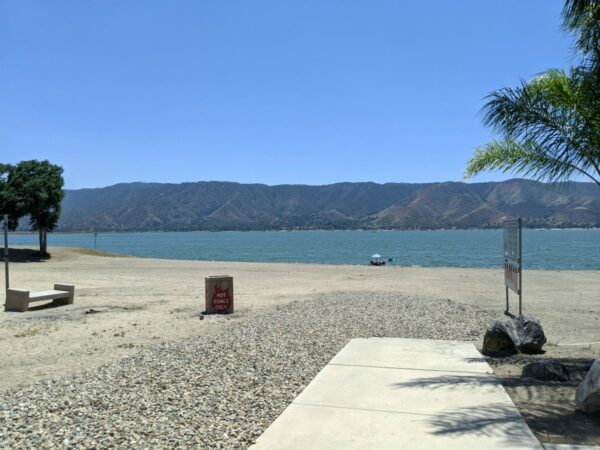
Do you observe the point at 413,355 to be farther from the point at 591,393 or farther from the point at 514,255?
the point at 514,255

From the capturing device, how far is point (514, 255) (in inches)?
405

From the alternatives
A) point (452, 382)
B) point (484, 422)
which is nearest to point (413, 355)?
point (452, 382)

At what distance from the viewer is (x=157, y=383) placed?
6.16 m

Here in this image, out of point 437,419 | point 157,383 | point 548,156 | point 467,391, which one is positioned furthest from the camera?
point 548,156

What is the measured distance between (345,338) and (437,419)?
4.30m

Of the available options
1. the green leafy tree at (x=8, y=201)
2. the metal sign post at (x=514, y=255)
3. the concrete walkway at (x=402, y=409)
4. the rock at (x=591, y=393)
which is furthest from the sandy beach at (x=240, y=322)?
the green leafy tree at (x=8, y=201)

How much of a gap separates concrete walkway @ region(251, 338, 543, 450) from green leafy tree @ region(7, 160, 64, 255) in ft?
118

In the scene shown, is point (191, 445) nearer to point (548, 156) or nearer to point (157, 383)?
point (157, 383)

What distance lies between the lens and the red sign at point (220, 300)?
42.0 ft

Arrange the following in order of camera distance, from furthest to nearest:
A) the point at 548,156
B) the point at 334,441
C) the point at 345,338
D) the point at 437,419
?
the point at 345,338 → the point at 548,156 → the point at 437,419 → the point at 334,441

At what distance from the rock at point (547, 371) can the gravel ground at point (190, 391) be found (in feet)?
7.96

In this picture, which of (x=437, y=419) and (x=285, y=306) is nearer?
(x=437, y=419)

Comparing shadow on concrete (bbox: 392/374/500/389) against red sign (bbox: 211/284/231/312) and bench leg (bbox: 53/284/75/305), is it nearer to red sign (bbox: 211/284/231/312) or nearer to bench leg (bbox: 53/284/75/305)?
red sign (bbox: 211/284/231/312)

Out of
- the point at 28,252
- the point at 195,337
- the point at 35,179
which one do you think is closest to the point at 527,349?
the point at 195,337
